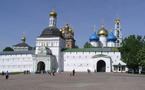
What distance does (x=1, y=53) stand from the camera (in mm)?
53594

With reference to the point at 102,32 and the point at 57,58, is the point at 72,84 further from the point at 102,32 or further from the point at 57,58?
the point at 102,32

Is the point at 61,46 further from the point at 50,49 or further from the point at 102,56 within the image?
the point at 102,56

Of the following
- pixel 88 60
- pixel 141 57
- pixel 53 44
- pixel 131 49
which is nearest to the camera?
pixel 141 57

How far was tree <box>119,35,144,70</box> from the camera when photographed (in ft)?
118

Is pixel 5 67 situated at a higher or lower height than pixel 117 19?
lower

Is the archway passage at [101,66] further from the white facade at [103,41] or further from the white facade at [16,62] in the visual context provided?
the white facade at [103,41]

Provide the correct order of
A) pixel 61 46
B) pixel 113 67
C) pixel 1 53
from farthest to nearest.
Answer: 1. pixel 1 53
2. pixel 61 46
3. pixel 113 67

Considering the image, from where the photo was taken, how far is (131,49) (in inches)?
1462

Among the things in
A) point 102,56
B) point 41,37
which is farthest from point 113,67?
point 41,37

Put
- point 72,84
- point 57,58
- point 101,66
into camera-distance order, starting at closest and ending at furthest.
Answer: point 72,84 < point 101,66 < point 57,58

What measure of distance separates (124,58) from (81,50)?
1373 cm

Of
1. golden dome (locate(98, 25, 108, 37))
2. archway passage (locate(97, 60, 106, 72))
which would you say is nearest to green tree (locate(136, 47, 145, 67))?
archway passage (locate(97, 60, 106, 72))

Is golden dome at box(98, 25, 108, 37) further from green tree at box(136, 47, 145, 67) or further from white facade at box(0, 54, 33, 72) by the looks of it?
green tree at box(136, 47, 145, 67)

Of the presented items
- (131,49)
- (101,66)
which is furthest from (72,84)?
(101,66)
